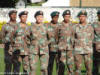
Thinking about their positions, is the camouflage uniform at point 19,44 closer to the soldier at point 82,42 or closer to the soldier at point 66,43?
the soldier at point 66,43

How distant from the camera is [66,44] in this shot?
9.55m

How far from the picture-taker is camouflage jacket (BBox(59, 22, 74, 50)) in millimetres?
9531

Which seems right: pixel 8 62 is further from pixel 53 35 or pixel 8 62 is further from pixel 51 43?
pixel 53 35

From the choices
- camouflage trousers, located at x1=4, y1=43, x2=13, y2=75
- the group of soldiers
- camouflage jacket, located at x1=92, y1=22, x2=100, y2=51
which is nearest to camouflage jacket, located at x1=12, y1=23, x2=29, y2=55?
the group of soldiers

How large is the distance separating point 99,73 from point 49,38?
1810mm

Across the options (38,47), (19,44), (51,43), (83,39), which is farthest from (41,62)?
(83,39)

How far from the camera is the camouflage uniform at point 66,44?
948 cm

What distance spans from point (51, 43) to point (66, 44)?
39cm

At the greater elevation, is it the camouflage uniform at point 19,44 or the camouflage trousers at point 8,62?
the camouflage uniform at point 19,44

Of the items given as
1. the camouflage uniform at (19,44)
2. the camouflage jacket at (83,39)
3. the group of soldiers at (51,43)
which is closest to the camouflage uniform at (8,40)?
the group of soldiers at (51,43)

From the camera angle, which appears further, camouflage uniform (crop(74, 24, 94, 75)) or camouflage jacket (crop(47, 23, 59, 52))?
camouflage jacket (crop(47, 23, 59, 52))

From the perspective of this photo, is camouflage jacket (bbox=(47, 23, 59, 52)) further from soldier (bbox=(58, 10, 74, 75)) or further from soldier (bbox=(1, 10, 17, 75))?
soldier (bbox=(1, 10, 17, 75))

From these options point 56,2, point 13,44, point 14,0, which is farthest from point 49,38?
point 56,2

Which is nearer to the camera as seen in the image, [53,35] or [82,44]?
[82,44]
